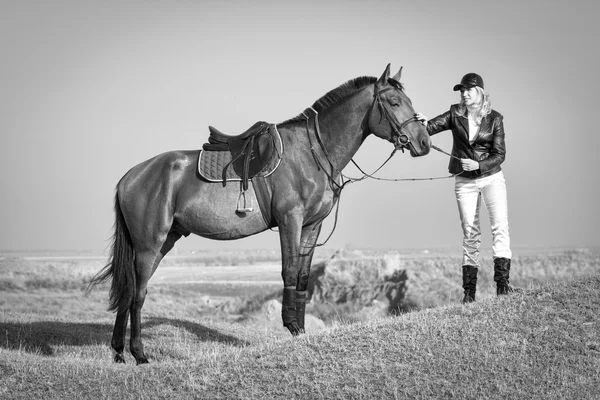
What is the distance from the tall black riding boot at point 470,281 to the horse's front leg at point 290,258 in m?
2.41

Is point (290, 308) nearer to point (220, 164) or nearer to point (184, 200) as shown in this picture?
point (184, 200)

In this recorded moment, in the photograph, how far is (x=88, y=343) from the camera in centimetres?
1241

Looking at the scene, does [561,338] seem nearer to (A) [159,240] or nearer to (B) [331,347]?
(B) [331,347]

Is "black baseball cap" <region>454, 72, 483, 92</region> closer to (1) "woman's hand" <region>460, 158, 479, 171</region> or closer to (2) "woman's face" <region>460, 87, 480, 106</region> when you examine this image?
(2) "woman's face" <region>460, 87, 480, 106</region>

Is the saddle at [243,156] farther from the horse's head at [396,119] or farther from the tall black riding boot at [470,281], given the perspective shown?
the tall black riding boot at [470,281]

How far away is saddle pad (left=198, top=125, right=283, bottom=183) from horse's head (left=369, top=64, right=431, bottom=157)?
134 cm

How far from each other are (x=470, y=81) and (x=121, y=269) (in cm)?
567

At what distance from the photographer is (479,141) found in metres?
9.16

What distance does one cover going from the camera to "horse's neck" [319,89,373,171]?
9.11 m

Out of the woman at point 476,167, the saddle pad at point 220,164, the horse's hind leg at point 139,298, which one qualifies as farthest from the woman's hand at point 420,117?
the horse's hind leg at point 139,298

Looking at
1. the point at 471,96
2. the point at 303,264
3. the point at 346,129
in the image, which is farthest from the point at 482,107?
the point at 303,264

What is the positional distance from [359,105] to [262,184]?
171 centimetres

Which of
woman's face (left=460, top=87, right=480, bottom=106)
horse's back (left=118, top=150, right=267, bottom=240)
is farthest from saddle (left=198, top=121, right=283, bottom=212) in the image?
woman's face (left=460, top=87, right=480, bottom=106)

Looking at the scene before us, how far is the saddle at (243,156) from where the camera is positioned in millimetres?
9156
